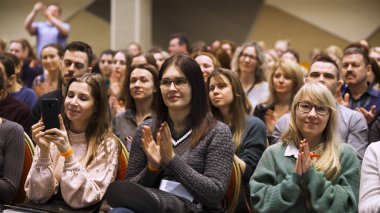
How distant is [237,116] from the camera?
4047 mm

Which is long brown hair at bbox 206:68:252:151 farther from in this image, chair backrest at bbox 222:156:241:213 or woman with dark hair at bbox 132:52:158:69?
woman with dark hair at bbox 132:52:158:69

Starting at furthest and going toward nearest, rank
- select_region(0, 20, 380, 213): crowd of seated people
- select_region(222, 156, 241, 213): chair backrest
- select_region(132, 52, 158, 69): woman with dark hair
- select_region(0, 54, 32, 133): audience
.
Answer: select_region(132, 52, 158, 69): woman with dark hair, select_region(0, 54, 32, 133): audience, select_region(222, 156, 241, 213): chair backrest, select_region(0, 20, 380, 213): crowd of seated people

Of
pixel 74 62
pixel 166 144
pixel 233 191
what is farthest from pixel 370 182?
pixel 74 62

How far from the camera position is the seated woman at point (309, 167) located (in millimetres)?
2975

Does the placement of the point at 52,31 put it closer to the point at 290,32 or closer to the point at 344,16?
the point at 290,32

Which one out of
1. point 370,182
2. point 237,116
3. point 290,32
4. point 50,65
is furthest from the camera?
point 290,32

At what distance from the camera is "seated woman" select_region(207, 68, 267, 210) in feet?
12.7

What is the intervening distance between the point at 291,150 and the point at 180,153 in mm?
596

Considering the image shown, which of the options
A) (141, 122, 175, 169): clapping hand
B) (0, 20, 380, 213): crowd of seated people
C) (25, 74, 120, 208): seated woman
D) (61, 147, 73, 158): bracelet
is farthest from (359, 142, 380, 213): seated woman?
(61, 147, 73, 158): bracelet

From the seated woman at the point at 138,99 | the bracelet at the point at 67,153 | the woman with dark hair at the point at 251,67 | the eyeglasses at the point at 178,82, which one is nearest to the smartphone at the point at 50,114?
the bracelet at the point at 67,153

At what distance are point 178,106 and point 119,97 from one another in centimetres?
182

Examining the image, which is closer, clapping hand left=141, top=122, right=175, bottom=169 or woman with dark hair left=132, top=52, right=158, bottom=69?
clapping hand left=141, top=122, right=175, bottom=169

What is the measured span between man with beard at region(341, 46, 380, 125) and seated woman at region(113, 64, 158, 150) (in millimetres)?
1470

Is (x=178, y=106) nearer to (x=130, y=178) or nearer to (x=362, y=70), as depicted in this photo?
(x=130, y=178)
